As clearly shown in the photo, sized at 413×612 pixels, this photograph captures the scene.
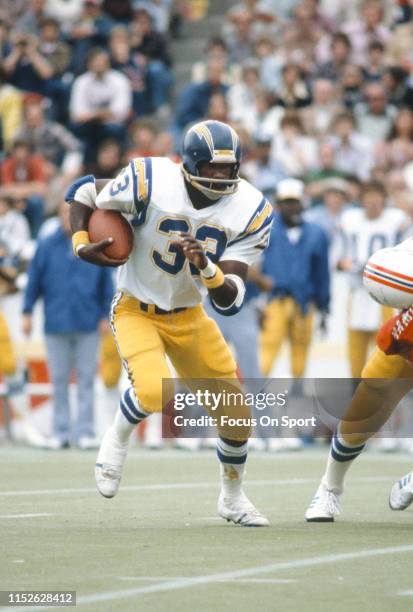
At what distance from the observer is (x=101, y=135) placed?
53.4ft

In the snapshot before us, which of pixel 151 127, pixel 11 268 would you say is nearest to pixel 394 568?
pixel 11 268

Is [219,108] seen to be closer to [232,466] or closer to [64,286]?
[64,286]

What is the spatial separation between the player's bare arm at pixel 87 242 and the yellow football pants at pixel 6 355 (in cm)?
554

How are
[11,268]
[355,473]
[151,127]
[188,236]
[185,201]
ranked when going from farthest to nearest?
[151,127]
[11,268]
[355,473]
[185,201]
[188,236]

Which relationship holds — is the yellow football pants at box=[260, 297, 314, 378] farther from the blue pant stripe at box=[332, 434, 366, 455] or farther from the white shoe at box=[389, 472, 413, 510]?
the blue pant stripe at box=[332, 434, 366, 455]

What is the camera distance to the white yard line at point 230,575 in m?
4.54

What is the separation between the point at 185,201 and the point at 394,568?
2.26 m

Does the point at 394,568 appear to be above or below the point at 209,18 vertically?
above

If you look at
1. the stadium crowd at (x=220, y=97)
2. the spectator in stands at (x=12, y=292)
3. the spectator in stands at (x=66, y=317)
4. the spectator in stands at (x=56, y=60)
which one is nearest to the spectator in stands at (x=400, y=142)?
the stadium crowd at (x=220, y=97)

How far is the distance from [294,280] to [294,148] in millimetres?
3003

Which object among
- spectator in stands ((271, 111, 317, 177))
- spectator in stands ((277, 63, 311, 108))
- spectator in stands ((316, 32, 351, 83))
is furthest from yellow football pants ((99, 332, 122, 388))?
spectator in stands ((316, 32, 351, 83))

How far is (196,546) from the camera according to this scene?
5840 millimetres

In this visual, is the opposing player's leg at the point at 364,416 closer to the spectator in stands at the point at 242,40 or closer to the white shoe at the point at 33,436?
the white shoe at the point at 33,436

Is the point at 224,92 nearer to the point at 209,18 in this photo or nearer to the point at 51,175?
the point at 51,175
